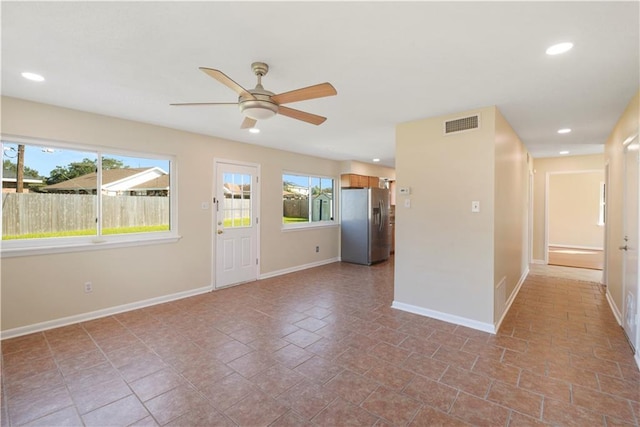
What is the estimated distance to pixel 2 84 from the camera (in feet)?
8.56

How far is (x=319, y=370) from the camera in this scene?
2377 mm

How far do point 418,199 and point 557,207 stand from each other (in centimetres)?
781

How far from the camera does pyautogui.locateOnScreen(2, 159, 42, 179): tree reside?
296 centimetres

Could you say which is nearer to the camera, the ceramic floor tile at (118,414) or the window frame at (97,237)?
the ceramic floor tile at (118,414)

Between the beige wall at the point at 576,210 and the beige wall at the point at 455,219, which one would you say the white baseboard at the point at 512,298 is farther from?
the beige wall at the point at 576,210

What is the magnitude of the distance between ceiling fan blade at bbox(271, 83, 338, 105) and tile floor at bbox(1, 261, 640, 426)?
6.97 ft

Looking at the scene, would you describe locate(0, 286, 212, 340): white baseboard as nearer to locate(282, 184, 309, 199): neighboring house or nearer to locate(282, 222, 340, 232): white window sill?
locate(282, 222, 340, 232): white window sill

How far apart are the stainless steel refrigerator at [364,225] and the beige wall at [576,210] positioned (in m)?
5.12

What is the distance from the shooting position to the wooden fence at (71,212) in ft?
9.86

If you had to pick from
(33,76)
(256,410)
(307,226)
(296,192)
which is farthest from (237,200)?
(256,410)

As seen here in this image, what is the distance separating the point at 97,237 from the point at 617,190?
251 inches

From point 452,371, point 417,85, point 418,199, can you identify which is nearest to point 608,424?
point 452,371

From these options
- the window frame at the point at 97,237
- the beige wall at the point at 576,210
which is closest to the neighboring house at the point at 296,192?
the window frame at the point at 97,237

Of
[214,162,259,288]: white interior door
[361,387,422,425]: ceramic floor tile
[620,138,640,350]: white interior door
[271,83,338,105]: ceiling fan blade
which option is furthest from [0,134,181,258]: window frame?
[620,138,640,350]: white interior door
